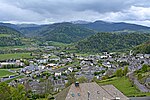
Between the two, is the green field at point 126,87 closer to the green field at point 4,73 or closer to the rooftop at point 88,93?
the rooftop at point 88,93

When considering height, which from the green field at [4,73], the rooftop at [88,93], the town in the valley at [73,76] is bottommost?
the green field at [4,73]

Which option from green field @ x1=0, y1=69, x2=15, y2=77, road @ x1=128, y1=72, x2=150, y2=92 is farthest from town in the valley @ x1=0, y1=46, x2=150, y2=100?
green field @ x1=0, y1=69, x2=15, y2=77

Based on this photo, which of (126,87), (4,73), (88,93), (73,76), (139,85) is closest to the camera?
(88,93)

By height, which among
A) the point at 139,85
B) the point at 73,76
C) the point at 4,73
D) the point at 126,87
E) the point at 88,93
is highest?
the point at 88,93

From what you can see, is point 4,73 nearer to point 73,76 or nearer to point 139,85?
point 73,76

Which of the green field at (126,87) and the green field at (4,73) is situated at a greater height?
the green field at (126,87)

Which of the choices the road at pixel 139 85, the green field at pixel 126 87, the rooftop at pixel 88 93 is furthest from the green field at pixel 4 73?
the rooftop at pixel 88 93

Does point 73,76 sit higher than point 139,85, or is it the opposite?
point 139,85

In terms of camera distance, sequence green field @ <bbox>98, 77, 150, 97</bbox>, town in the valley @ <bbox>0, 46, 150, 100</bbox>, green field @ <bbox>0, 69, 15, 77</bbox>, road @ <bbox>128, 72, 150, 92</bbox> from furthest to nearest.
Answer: green field @ <bbox>0, 69, 15, 77</bbox>, road @ <bbox>128, 72, 150, 92</bbox>, green field @ <bbox>98, 77, 150, 97</bbox>, town in the valley @ <bbox>0, 46, 150, 100</bbox>

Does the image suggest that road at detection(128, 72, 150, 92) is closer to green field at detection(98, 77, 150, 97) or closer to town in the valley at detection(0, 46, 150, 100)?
town in the valley at detection(0, 46, 150, 100)

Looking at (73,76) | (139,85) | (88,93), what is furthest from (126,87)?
(88,93)

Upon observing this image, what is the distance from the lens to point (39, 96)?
72.1 metres

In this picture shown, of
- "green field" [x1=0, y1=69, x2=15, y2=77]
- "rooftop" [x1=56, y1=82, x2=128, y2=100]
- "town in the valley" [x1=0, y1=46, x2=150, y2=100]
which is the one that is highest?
"rooftop" [x1=56, y1=82, x2=128, y2=100]

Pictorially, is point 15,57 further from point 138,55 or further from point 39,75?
point 138,55
